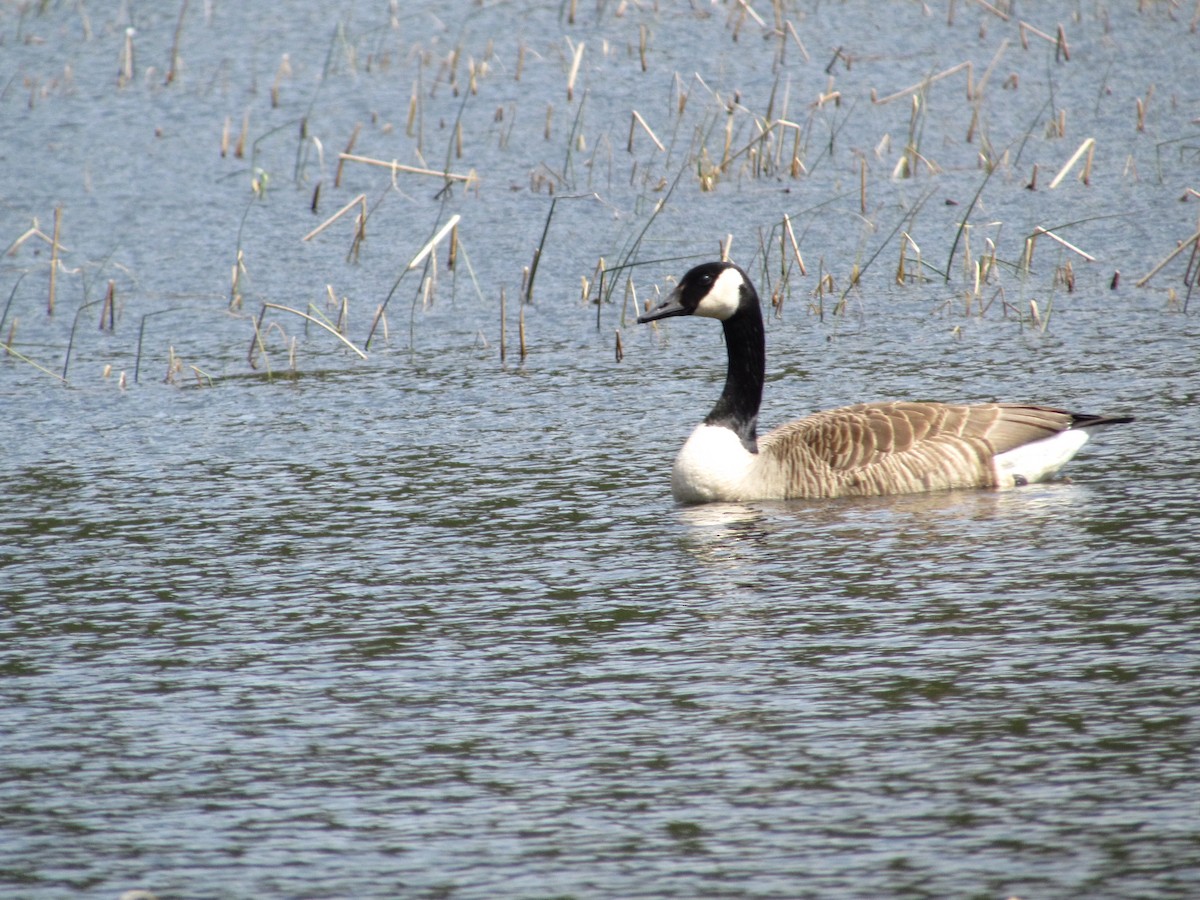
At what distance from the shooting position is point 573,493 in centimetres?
957

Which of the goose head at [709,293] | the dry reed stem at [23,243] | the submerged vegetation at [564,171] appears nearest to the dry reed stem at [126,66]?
the submerged vegetation at [564,171]

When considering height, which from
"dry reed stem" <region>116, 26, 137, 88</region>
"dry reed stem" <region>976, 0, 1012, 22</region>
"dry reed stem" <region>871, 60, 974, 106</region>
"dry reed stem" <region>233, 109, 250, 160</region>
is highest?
"dry reed stem" <region>976, 0, 1012, 22</region>

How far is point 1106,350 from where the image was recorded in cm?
1202

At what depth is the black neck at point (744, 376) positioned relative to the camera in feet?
32.3

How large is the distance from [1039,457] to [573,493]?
2.42 meters

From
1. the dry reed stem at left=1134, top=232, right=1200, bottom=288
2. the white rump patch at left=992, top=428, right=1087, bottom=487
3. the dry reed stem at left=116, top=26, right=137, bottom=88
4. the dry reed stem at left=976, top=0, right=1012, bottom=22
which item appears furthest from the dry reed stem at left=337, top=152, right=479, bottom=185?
the white rump patch at left=992, top=428, right=1087, bottom=487

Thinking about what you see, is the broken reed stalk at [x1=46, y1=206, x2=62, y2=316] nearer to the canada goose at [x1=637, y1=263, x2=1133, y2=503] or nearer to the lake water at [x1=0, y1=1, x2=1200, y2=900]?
the lake water at [x1=0, y1=1, x2=1200, y2=900]

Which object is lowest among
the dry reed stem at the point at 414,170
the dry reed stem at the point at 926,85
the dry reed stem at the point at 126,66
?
the dry reed stem at the point at 414,170

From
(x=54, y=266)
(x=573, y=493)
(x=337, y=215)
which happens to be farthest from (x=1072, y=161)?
(x=54, y=266)

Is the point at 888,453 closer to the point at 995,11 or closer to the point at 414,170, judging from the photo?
the point at 414,170

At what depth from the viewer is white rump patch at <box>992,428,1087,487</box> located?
946 centimetres

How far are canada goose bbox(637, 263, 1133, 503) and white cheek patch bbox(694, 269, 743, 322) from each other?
0.76m

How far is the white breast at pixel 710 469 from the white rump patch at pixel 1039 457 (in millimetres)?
1323

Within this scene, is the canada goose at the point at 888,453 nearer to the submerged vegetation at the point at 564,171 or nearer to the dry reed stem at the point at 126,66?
the submerged vegetation at the point at 564,171
